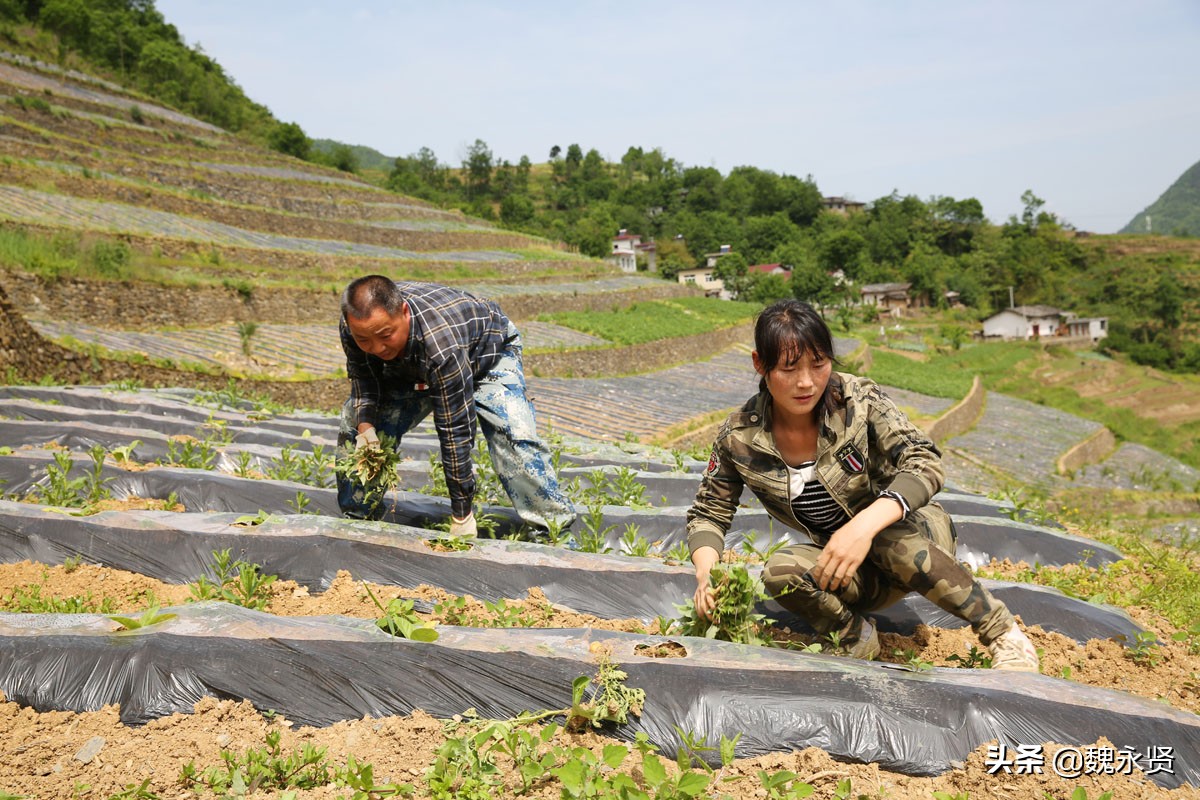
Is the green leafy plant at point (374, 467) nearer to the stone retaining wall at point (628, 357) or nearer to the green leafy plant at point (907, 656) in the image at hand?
the green leafy plant at point (907, 656)

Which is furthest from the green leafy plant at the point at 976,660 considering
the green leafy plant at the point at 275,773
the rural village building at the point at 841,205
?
the rural village building at the point at 841,205

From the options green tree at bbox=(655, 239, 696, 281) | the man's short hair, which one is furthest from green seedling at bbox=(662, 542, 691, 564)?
green tree at bbox=(655, 239, 696, 281)

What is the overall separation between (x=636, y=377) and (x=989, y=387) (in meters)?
20.5

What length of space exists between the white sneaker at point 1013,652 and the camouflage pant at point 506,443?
191 cm

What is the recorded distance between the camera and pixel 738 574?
2.24 meters

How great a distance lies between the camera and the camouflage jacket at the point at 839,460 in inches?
93.7

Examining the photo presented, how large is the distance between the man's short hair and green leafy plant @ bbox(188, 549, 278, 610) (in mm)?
1020

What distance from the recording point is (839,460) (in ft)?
8.00

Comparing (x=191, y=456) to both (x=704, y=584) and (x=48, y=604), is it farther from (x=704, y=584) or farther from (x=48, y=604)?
(x=704, y=584)

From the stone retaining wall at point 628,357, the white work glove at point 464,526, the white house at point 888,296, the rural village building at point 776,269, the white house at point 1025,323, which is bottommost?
the stone retaining wall at point 628,357

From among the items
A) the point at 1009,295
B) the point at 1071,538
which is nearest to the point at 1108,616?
the point at 1071,538

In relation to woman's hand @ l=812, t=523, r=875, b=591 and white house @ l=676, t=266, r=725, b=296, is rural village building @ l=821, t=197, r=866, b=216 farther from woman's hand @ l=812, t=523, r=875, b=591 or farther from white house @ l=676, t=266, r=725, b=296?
woman's hand @ l=812, t=523, r=875, b=591

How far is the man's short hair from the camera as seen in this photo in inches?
116

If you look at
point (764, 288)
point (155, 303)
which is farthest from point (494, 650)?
point (764, 288)
